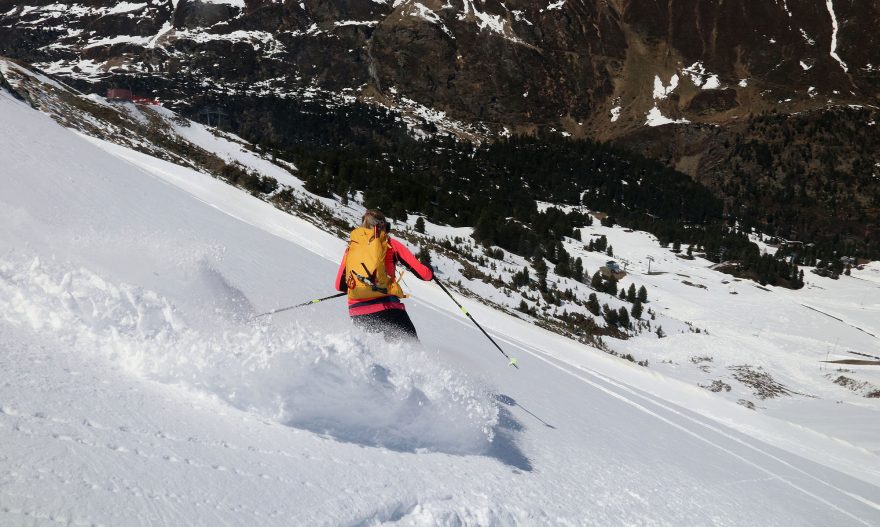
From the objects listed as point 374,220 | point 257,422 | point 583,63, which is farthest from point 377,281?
point 583,63

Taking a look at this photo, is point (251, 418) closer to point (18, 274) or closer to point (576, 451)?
point (18, 274)

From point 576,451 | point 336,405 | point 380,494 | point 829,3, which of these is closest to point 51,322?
point 336,405

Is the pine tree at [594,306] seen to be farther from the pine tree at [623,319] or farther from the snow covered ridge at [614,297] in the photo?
the pine tree at [623,319]

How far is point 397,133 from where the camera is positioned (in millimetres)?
151625

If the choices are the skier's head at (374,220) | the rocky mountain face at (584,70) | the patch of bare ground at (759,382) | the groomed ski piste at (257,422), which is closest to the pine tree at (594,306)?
the patch of bare ground at (759,382)

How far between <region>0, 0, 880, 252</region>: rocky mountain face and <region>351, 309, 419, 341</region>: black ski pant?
150 metres

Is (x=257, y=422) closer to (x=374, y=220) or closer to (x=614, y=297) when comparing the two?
(x=374, y=220)

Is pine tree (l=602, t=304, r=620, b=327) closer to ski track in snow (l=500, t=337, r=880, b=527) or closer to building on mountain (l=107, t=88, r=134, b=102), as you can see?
ski track in snow (l=500, t=337, r=880, b=527)

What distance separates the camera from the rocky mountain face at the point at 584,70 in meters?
154

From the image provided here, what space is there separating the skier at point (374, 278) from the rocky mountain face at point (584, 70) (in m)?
150

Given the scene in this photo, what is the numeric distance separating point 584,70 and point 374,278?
195514mm

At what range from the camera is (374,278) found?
18.9 ft

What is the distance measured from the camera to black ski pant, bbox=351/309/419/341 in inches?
232

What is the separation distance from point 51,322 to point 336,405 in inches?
80.0
